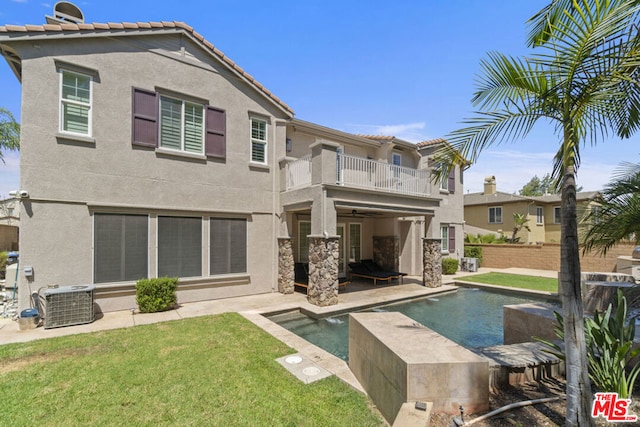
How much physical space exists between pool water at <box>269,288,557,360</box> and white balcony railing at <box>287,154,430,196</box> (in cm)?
460

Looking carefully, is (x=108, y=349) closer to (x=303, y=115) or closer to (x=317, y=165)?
(x=317, y=165)

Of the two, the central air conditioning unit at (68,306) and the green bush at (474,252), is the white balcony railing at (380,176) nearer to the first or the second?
the central air conditioning unit at (68,306)

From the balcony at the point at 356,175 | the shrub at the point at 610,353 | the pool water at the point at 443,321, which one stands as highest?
the balcony at the point at 356,175

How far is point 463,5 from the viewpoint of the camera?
24.1ft

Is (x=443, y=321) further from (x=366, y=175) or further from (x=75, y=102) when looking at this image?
(x=75, y=102)

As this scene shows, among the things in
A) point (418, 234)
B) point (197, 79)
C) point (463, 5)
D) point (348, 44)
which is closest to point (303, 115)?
point (348, 44)

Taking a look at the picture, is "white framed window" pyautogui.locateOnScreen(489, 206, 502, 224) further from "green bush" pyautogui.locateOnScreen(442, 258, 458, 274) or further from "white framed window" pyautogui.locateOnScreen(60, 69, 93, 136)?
"white framed window" pyautogui.locateOnScreen(60, 69, 93, 136)

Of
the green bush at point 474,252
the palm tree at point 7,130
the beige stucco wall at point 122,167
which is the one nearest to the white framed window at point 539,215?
the green bush at point 474,252

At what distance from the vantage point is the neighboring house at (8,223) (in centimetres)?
1728

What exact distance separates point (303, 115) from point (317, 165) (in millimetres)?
4061

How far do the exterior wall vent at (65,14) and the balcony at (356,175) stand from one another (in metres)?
8.13

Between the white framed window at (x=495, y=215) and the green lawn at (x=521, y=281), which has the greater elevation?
the white framed window at (x=495, y=215)

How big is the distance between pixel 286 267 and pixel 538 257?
61.7 feet

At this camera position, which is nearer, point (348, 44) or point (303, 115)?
point (348, 44)
